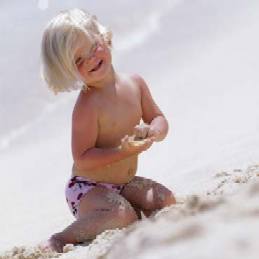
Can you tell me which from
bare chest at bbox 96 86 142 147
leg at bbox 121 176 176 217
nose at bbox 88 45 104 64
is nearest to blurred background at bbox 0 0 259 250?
leg at bbox 121 176 176 217

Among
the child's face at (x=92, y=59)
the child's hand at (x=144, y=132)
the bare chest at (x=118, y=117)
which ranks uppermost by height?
the child's face at (x=92, y=59)

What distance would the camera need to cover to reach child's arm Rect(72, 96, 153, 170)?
2287 mm

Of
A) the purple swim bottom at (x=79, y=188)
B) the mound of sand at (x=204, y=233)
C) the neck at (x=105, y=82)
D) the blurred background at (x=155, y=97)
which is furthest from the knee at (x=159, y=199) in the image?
the mound of sand at (x=204, y=233)

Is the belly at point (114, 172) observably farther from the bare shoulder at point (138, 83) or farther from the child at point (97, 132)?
the bare shoulder at point (138, 83)

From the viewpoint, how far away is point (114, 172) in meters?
2.41

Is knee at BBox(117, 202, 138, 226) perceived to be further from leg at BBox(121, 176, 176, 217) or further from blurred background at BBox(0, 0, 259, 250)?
blurred background at BBox(0, 0, 259, 250)

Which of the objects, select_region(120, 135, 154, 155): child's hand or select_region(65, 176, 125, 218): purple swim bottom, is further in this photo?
select_region(65, 176, 125, 218): purple swim bottom

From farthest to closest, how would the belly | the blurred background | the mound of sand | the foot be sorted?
1. the blurred background
2. the belly
3. the foot
4. the mound of sand

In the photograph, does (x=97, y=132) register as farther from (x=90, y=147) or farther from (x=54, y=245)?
(x=54, y=245)

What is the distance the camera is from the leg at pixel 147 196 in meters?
2.37

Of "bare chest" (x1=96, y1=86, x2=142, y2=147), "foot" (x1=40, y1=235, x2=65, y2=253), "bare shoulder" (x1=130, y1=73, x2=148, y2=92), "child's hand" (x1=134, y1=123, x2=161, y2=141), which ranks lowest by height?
"foot" (x1=40, y1=235, x2=65, y2=253)

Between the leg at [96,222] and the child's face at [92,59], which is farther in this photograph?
the child's face at [92,59]

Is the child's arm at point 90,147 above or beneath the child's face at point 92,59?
beneath

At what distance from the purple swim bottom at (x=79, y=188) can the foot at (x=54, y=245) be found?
0.17 m
